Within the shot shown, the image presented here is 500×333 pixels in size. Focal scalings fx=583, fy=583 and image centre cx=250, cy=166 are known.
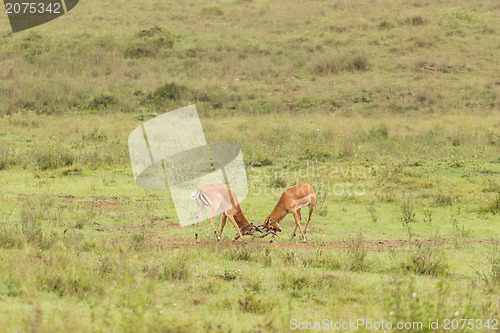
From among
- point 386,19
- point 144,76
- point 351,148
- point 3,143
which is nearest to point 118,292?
point 351,148

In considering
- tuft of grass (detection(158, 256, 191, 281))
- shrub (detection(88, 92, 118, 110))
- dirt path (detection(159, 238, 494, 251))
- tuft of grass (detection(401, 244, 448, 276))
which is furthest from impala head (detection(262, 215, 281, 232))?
shrub (detection(88, 92, 118, 110))

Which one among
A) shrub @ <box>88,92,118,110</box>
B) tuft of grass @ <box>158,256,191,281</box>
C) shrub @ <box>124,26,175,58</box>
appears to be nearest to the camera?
tuft of grass @ <box>158,256,191,281</box>

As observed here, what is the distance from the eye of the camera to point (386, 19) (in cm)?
3631

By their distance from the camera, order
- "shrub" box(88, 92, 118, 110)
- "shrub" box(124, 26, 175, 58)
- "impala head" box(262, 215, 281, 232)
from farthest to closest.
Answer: "shrub" box(124, 26, 175, 58)
"shrub" box(88, 92, 118, 110)
"impala head" box(262, 215, 281, 232)

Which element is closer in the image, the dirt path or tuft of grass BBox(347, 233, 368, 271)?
tuft of grass BBox(347, 233, 368, 271)

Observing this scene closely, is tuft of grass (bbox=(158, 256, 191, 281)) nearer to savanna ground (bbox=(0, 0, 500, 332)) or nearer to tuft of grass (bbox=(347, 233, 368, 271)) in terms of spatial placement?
savanna ground (bbox=(0, 0, 500, 332))

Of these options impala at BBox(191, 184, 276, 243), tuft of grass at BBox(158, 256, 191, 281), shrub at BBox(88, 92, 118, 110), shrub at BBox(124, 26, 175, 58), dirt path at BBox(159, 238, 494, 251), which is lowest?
shrub at BBox(88, 92, 118, 110)

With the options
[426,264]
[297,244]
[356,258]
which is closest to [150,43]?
[297,244]

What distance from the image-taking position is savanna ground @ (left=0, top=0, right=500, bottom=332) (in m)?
5.91

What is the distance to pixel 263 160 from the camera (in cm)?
1762

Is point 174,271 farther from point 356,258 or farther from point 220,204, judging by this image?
point 356,258

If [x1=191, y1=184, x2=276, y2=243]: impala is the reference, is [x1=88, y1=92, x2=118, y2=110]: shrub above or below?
below

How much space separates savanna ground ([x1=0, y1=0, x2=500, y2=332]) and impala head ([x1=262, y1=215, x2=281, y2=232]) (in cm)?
36

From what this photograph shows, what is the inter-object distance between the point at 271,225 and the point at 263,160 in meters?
7.91
